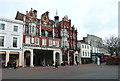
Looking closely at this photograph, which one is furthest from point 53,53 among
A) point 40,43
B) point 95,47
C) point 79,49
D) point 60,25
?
point 95,47

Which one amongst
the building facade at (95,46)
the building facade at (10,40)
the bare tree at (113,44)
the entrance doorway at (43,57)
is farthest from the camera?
the building facade at (95,46)

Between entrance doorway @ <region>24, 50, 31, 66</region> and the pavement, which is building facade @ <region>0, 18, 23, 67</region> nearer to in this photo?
entrance doorway @ <region>24, 50, 31, 66</region>

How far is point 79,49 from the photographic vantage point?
5241 cm

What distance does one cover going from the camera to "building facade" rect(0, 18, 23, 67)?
31.3m

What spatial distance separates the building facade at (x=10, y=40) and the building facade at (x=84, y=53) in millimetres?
26531

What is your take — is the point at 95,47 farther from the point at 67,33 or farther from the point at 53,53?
the point at 53,53

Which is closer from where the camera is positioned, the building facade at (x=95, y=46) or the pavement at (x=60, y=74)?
the pavement at (x=60, y=74)

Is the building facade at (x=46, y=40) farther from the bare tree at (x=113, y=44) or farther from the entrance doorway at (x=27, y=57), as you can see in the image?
the bare tree at (x=113, y=44)

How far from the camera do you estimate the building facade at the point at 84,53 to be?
5474 cm

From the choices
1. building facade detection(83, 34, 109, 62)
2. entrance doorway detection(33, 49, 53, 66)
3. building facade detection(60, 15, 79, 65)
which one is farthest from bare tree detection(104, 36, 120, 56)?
entrance doorway detection(33, 49, 53, 66)

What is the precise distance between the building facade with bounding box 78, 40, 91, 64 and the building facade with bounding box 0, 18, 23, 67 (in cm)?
2653

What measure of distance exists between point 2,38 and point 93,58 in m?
43.1

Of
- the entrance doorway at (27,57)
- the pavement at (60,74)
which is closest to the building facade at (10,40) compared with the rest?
the entrance doorway at (27,57)

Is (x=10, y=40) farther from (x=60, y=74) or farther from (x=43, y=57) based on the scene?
(x=60, y=74)
